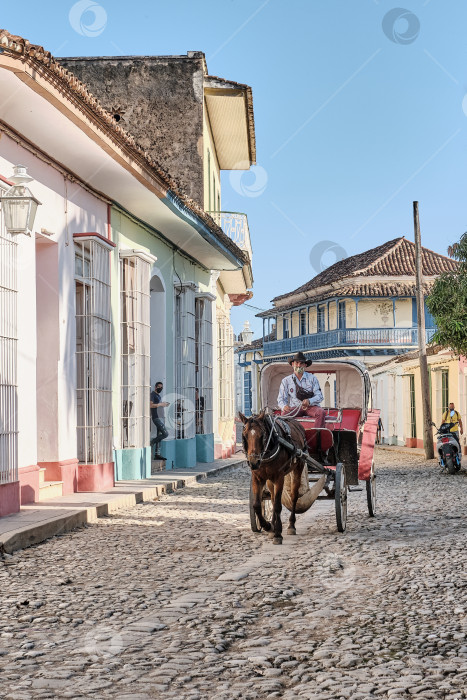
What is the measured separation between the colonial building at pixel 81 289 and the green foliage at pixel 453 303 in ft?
13.5

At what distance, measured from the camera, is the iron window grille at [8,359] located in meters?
9.42

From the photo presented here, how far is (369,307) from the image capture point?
159ft

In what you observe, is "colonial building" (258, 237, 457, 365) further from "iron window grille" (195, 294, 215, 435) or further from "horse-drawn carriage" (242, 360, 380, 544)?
"horse-drawn carriage" (242, 360, 380, 544)

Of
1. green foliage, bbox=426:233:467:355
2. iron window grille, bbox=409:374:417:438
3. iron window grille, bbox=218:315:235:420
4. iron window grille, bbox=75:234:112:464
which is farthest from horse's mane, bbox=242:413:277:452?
iron window grille, bbox=409:374:417:438

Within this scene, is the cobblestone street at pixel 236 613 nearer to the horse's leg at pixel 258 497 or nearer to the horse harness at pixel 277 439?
the horse's leg at pixel 258 497

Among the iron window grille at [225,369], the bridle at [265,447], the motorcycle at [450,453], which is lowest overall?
the motorcycle at [450,453]

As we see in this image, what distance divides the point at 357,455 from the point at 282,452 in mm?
1581

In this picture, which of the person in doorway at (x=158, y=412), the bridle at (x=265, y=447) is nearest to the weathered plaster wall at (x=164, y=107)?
the person in doorway at (x=158, y=412)

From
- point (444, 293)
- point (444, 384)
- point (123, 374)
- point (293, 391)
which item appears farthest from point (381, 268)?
point (293, 391)

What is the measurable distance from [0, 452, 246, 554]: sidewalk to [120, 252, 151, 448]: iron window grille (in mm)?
843

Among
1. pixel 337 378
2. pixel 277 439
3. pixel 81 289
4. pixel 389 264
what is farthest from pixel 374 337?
pixel 277 439

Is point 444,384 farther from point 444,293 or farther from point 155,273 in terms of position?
point 155,273

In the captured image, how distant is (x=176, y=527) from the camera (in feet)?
30.8

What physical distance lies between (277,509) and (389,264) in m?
42.8
